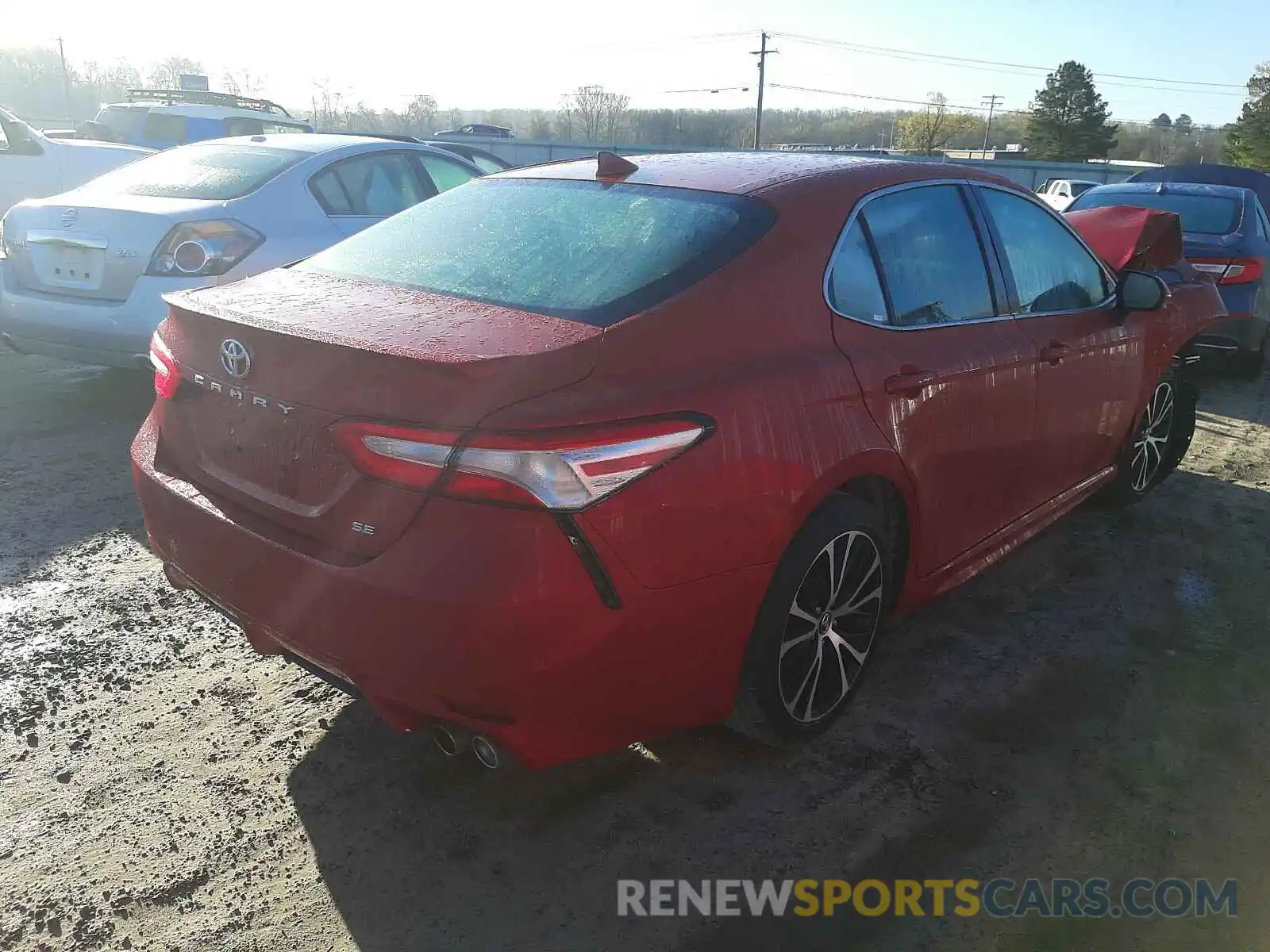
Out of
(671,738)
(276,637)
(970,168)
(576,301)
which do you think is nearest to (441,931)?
(276,637)

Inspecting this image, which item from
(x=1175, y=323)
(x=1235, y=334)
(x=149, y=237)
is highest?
(x=149, y=237)

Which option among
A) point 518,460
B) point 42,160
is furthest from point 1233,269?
point 42,160

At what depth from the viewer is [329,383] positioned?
2119mm

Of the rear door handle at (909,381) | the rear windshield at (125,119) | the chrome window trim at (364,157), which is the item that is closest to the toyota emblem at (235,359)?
the rear door handle at (909,381)

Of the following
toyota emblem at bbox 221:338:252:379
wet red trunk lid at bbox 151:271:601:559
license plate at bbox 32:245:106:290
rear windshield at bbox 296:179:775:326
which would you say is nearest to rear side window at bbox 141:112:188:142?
license plate at bbox 32:245:106:290

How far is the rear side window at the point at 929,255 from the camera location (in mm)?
2914

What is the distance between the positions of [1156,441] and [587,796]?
3.76m

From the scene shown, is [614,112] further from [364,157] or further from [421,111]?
[364,157]

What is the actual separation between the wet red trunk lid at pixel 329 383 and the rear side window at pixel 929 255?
1.18 m

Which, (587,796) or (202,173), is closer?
(587,796)

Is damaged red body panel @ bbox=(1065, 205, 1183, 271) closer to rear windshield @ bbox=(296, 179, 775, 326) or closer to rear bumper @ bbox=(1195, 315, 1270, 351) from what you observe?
rear bumper @ bbox=(1195, 315, 1270, 351)

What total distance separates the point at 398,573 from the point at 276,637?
0.51m

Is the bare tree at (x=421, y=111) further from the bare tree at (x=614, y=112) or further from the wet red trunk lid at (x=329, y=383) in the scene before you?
the wet red trunk lid at (x=329, y=383)

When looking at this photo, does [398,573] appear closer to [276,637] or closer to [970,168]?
[276,637]
